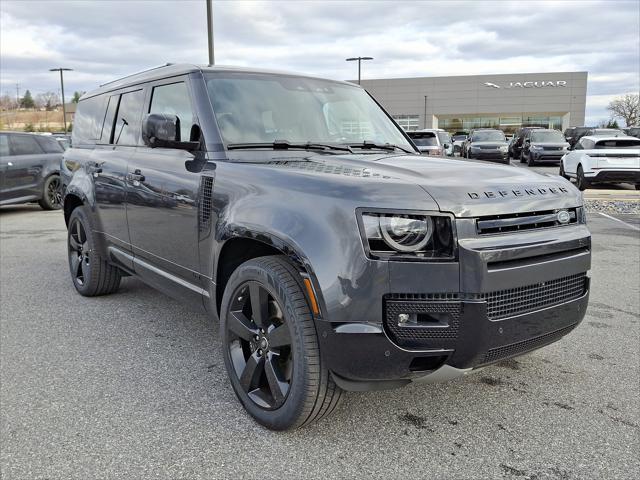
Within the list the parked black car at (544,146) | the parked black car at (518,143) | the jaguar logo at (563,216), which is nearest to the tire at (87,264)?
the jaguar logo at (563,216)

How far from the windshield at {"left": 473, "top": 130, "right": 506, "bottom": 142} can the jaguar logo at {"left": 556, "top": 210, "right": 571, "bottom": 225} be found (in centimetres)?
2524

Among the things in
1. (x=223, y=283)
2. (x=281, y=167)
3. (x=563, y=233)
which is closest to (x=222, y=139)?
(x=281, y=167)

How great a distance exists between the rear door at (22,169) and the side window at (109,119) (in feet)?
25.8

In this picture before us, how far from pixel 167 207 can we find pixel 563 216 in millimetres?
2348

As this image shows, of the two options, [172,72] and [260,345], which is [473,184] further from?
[172,72]

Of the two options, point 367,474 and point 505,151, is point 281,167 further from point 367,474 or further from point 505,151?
point 505,151

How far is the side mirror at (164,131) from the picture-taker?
335 centimetres

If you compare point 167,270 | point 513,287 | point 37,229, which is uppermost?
point 513,287

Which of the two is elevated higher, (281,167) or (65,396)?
(281,167)

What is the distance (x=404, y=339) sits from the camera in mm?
2434

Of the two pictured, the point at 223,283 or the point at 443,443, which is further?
the point at 223,283

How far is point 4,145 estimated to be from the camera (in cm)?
1167

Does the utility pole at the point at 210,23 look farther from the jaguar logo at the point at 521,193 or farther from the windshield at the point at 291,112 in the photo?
the jaguar logo at the point at 521,193

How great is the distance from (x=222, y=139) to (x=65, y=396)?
69.2 inches
